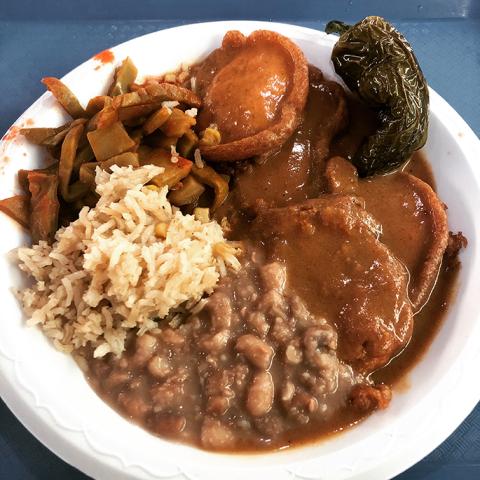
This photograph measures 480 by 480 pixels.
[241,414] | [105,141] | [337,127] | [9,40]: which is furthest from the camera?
[9,40]

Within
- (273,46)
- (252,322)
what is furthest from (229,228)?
(273,46)

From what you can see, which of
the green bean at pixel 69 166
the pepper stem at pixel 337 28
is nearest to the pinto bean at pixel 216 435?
the green bean at pixel 69 166

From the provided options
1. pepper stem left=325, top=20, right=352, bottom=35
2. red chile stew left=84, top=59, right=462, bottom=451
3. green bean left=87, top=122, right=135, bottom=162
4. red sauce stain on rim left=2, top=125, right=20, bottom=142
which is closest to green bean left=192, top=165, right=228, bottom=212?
red chile stew left=84, top=59, right=462, bottom=451

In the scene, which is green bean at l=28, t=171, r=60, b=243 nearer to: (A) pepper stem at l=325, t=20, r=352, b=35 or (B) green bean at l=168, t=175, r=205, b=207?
(B) green bean at l=168, t=175, r=205, b=207

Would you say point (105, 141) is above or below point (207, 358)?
above

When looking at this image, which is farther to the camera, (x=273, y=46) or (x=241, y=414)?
(x=273, y=46)

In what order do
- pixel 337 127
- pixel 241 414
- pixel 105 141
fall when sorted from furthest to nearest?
pixel 337 127, pixel 105 141, pixel 241 414

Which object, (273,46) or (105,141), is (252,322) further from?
(273,46)
